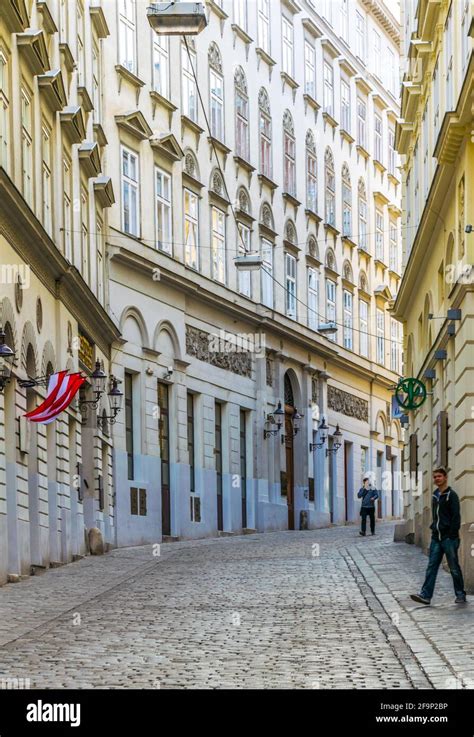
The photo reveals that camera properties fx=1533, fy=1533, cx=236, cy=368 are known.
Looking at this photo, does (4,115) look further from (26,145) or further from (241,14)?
(241,14)

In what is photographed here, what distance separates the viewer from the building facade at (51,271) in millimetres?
23469

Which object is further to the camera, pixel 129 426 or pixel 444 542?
pixel 129 426

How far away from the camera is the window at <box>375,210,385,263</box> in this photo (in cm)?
6322

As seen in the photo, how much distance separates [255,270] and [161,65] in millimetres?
8676

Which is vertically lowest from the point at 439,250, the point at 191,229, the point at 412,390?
the point at 412,390

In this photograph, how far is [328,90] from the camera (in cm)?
5681

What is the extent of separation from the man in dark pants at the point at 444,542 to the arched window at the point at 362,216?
42.4m

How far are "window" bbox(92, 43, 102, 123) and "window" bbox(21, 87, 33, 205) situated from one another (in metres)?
8.47

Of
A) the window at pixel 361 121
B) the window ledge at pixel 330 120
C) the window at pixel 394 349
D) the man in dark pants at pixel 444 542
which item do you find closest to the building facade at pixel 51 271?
the man in dark pants at pixel 444 542

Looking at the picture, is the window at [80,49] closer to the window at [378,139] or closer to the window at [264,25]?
the window at [264,25]

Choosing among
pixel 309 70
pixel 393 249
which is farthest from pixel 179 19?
pixel 393 249

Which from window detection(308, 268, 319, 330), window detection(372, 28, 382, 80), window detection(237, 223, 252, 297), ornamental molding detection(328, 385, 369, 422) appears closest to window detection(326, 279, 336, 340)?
window detection(308, 268, 319, 330)

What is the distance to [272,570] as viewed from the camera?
24922 millimetres

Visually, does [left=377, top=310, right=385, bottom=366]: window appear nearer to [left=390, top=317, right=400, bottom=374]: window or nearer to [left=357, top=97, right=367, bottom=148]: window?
[left=390, top=317, right=400, bottom=374]: window
